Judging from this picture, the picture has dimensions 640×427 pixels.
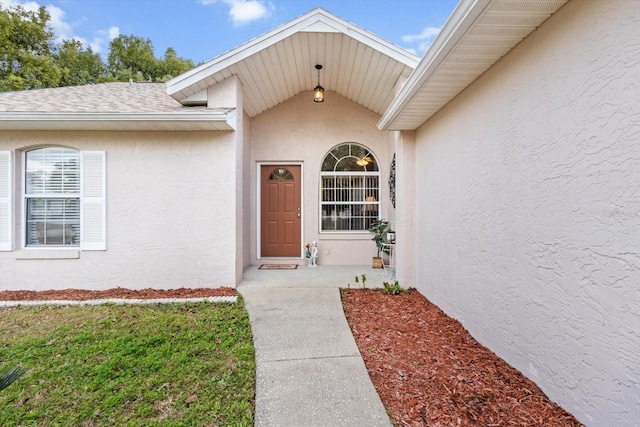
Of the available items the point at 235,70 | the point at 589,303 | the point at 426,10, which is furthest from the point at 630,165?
the point at 426,10

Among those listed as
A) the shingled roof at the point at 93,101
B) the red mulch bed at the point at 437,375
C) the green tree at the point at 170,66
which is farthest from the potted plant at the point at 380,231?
the green tree at the point at 170,66

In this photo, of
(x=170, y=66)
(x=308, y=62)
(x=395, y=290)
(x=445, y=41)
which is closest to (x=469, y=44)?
(x=445, y=41)

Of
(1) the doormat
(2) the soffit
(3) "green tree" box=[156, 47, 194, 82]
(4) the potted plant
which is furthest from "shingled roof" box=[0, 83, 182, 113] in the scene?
(3) "green tree" box=[156, 47, 194, 82]

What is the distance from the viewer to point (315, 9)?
4762 mm

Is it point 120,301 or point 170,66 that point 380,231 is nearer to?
point 120,301

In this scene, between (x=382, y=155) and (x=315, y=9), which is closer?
(x=315, y=9)

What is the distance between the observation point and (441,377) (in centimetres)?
261

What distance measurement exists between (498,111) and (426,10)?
11702mm

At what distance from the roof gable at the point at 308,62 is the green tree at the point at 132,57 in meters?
17.1

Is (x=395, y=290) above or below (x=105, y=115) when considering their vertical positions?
below

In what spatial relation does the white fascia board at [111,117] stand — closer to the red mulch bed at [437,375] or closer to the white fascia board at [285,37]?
the white fascia board at [285,37]

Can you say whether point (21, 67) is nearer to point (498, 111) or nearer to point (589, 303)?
point (498, 111)

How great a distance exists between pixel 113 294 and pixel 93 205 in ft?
4.97

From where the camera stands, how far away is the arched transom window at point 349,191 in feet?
23.5
